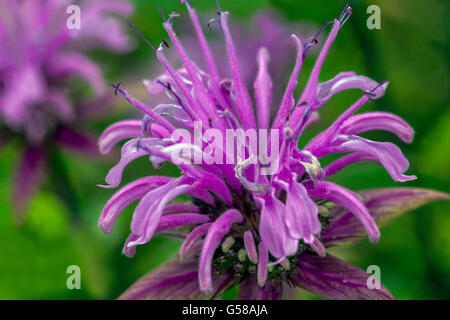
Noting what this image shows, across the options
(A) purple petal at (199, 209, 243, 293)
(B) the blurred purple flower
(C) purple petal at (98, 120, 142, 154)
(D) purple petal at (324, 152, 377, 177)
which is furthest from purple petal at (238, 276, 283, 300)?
(B) the blurred purple flower

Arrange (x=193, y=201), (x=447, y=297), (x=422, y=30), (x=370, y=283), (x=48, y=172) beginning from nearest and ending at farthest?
(x=370, y=283) < (x=193, y=201) < (x=447, y=297) < (x=422, y=30) < (x=48, y=172)

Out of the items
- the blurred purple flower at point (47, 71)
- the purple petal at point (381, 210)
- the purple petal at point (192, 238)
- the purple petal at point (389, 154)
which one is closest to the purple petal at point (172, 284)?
the purple petal at point (192, 238)

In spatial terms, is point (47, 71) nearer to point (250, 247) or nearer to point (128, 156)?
point (128, 156)

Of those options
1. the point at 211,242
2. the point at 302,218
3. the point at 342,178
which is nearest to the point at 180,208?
the point at 211,242

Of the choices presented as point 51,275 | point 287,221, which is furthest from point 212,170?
point 51,275

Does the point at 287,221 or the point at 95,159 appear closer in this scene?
the point at 287,221

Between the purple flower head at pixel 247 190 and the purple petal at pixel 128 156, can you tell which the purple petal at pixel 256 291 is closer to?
the purple flower head at pixel 247 190

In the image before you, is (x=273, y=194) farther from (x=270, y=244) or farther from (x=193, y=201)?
(x=193, y=201)
